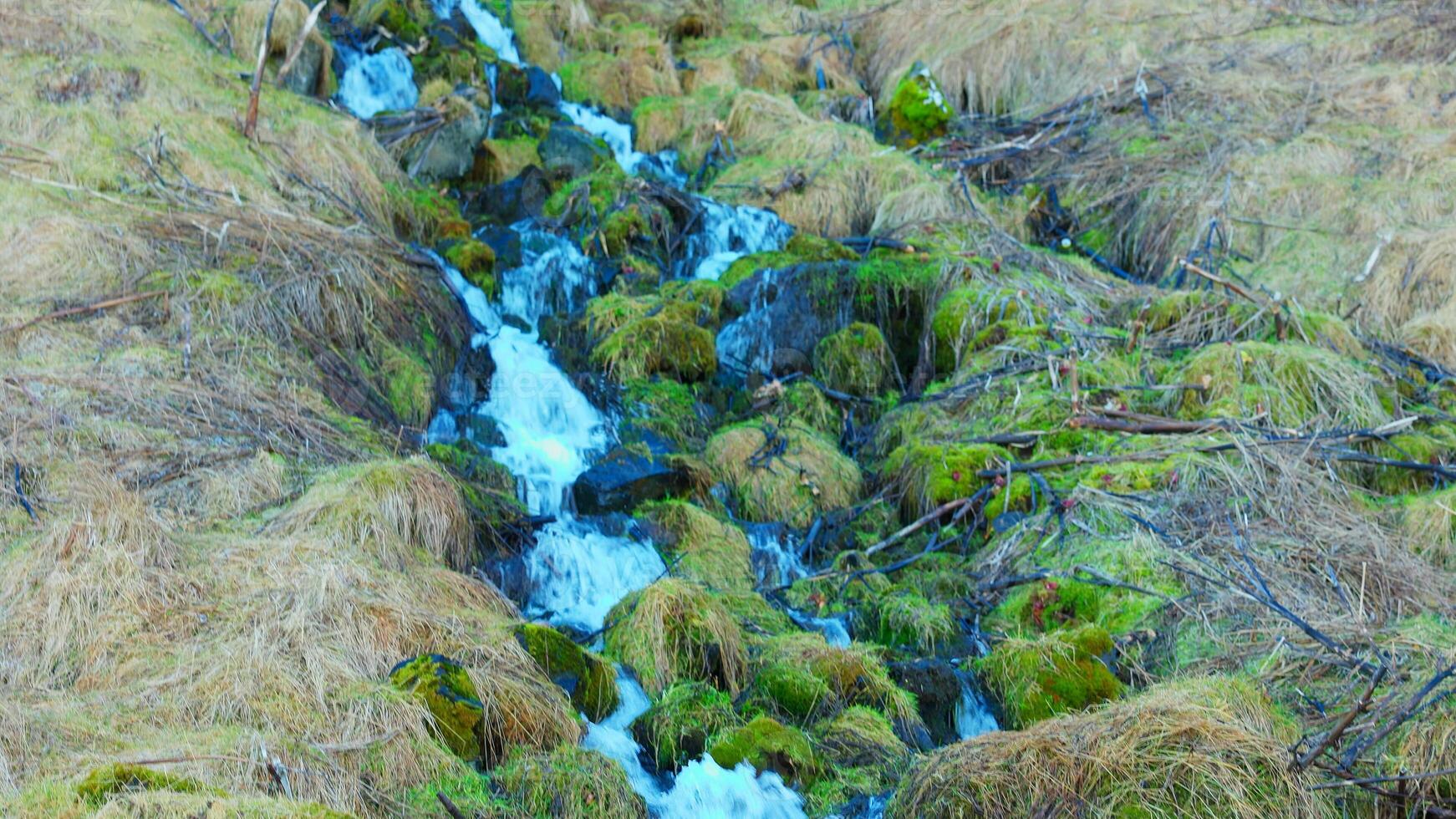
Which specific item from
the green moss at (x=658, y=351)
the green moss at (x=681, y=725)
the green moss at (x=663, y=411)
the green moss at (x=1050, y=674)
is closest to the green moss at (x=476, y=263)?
the green moss at (x=658, y=351)

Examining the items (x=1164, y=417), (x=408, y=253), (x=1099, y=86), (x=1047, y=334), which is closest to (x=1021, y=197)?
(x=1099, y=86)

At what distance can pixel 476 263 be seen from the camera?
26.7ft

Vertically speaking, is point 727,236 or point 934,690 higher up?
point 934,690

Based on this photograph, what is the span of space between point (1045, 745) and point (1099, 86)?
8.57m

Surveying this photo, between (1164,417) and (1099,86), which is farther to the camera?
(1099,86)

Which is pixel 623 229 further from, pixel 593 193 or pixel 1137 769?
pixel 1137 769

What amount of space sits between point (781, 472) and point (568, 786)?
3.11 m

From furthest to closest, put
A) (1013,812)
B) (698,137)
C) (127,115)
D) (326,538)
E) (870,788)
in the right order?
1. (698,137)
2. (127,115)
3. (326,538)
4. (870,788)
5. (1013,812)

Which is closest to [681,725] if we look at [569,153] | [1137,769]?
[1137,769]

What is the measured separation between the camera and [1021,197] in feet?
32.9

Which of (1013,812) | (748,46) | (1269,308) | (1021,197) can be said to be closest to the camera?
(1013,812)

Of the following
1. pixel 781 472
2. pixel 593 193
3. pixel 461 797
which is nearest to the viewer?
pixel 461 797

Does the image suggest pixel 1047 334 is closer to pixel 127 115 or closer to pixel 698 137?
pixel 698 137

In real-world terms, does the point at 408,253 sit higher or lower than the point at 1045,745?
lower
